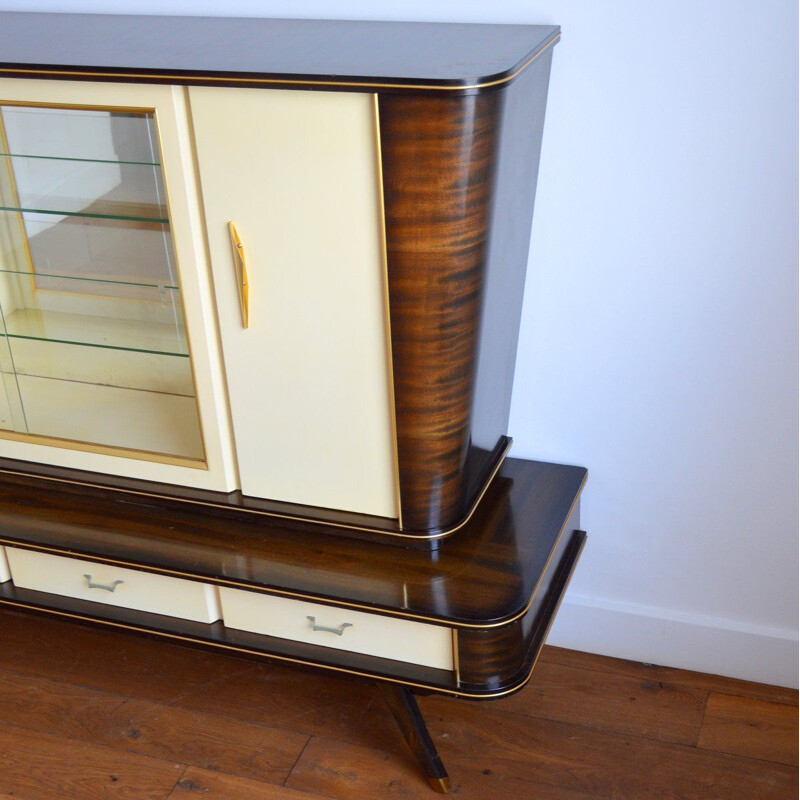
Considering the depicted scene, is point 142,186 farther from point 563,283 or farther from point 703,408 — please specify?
point 703,408

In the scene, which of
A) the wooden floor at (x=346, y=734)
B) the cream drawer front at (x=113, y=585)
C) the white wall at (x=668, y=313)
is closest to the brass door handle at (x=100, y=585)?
the cream drawer front at (x=113, y=585)

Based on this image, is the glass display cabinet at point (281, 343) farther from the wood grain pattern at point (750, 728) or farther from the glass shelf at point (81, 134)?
the wood grain pattern at point (750, 728)

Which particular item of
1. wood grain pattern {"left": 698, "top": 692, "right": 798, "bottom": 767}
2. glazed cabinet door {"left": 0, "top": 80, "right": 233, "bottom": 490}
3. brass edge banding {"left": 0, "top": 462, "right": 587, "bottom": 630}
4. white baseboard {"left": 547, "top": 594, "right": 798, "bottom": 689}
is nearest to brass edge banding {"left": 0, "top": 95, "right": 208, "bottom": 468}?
glazed cabinet door {"left": 0, "top": 80, "right": 233, "bottom": 490}

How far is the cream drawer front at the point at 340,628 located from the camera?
1.40 m

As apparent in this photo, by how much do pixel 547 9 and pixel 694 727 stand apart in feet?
4.10

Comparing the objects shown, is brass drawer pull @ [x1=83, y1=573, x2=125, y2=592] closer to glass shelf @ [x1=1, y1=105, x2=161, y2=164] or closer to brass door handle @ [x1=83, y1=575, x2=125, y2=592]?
brass door handle @ [x1=83, y1=575, x2=125, y2=592]

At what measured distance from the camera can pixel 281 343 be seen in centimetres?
137

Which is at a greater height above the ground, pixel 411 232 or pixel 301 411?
pixel 411 232

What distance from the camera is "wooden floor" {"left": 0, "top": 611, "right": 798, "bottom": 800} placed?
1.56 meters

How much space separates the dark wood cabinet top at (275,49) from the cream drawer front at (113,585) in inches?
30.9

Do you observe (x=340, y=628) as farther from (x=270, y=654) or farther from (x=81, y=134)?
(x=81, y=134)

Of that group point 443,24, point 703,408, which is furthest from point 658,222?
point 443,24

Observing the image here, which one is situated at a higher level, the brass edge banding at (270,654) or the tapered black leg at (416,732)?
the brass edge banding at (270,654)

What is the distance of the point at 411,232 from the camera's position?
1.22 meters
